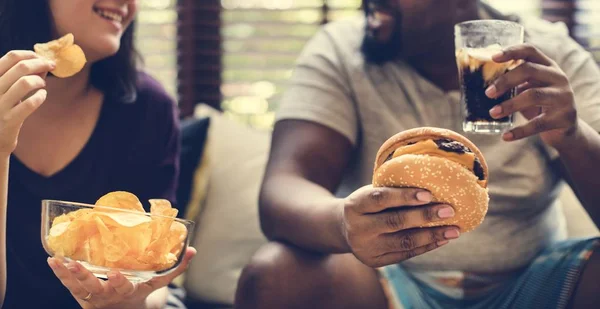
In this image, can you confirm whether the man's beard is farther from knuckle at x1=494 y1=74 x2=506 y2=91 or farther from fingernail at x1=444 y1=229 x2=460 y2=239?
fingernail at x1=444 y1=229 x2=460 y2=239

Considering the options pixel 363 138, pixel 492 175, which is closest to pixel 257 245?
pixel 363 138

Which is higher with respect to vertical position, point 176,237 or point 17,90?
point 17,90

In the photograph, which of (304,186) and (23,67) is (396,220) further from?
(23,67)

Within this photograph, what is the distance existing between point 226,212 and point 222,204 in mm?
33

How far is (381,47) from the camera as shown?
204 cm

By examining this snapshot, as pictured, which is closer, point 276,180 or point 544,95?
point 544,95

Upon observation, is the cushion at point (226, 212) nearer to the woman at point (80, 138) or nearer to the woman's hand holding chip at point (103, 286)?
the woman at point (80, 138)

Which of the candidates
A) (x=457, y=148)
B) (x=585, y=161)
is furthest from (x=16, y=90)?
(x=585, y=161)

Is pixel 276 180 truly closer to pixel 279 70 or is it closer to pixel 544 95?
pixel 544 95

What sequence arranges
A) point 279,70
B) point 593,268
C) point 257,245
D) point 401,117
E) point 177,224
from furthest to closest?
1. point 279,70
2. point 257,245
3. point 401,117
4. point 593,268
5. point 177,224

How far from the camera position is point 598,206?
1766mm

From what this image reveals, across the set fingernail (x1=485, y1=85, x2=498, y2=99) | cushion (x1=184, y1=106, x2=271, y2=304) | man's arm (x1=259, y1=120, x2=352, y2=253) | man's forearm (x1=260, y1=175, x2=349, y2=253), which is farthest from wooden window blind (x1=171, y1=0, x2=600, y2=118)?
fingernail (x1=485, y1=85, x2=498, y2=99)

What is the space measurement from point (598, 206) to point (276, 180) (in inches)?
30.0

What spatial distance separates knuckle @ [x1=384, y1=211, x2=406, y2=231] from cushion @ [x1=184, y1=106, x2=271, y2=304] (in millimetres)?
1224
